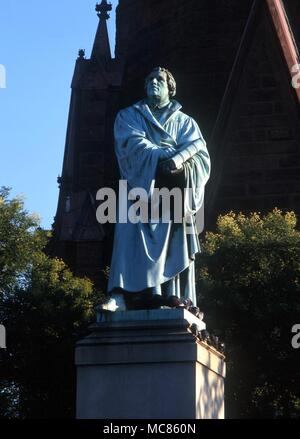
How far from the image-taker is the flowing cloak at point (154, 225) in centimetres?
902

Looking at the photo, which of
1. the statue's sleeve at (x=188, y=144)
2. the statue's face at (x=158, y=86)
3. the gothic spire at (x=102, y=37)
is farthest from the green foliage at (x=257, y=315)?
the gothic spire at (x=102, y=37)

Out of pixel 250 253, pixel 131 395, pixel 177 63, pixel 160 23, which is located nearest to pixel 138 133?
pixel 131 395

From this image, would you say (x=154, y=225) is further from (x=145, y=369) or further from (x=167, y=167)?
(x=145, y=369)

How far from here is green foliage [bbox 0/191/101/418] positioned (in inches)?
686

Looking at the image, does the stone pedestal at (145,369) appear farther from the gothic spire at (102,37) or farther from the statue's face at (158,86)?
the gothic spire at (102,37)

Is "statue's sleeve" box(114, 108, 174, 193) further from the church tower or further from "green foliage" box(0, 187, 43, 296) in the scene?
the church tower

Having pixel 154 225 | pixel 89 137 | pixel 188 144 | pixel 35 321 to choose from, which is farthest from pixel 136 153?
pixel 89 137

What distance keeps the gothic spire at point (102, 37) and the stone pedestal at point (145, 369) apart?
22.8 meters

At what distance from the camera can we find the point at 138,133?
9.43m

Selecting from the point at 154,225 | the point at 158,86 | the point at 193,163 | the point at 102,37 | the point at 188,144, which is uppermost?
the point at 102,37

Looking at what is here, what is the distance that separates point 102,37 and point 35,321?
15642 mm

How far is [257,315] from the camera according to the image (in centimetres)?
1722

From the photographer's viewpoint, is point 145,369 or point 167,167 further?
point 167,167

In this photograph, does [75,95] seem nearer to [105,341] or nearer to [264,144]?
[264,144]
